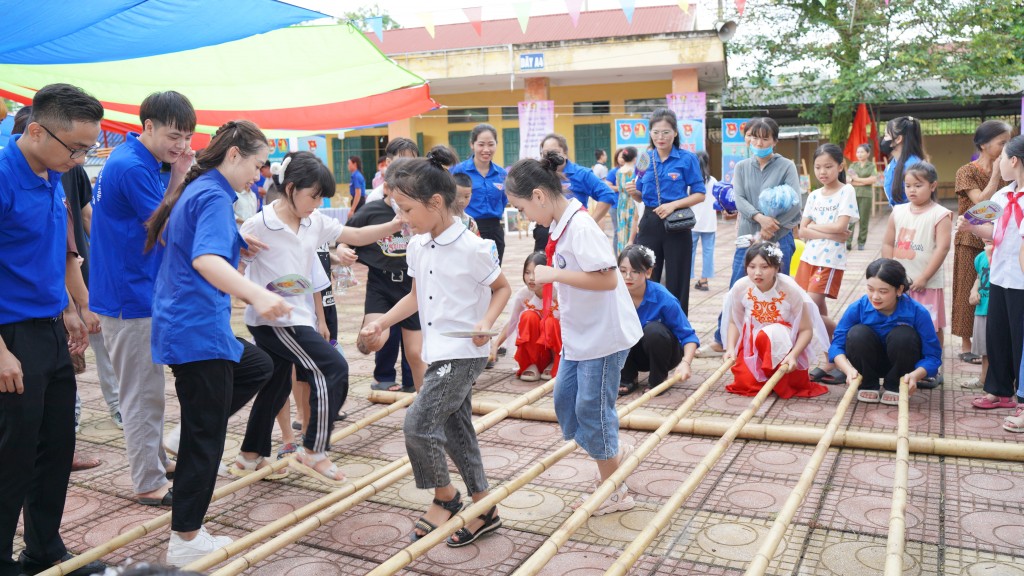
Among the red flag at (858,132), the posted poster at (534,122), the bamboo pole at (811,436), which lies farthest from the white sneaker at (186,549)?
the red flag at (858,132)

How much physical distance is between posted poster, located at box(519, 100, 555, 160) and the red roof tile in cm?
460

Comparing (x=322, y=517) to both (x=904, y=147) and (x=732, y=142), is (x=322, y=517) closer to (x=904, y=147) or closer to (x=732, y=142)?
(x=904, y=147)

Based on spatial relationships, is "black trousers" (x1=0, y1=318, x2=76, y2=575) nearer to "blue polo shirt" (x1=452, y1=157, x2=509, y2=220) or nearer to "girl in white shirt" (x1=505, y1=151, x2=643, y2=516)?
"girl in white shirt" (x1=505, y1=151, x2=643, y2=516)

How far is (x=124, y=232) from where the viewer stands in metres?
3.34

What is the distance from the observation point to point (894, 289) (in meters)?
4.48

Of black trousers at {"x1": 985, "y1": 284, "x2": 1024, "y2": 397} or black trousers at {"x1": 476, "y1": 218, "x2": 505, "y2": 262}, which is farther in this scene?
black trousers at {"x1": 476, "y1": 218, "x2": 505, "y2": 262}

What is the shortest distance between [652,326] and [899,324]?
137cm

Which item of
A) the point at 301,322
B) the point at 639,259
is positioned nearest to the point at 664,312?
the point at 639,259

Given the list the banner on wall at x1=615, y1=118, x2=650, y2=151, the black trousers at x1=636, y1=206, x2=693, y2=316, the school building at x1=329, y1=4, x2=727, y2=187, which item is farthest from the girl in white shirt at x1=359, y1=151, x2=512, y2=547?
the school building at x1=329, y1=4, x2=727, y2=187

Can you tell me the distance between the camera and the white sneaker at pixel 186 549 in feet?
9.16

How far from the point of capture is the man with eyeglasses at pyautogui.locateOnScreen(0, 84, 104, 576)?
2.59 metres

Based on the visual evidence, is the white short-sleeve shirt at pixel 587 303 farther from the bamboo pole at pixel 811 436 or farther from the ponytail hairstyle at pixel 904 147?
the ponytail hairstyle at pixel 904 147

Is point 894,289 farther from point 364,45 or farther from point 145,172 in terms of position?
point 364,45

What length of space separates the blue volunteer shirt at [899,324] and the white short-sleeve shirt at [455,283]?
8.60 ft
